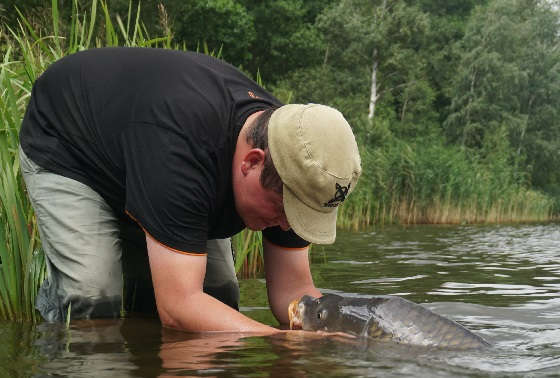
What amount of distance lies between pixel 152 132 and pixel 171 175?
0.23 meters

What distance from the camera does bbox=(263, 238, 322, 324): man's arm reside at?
13.2 feet

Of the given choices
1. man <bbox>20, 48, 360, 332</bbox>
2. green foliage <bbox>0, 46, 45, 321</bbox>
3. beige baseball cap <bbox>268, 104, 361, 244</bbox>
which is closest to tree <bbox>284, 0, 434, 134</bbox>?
green foliage <bbox>0, 46, 45, 321</bbox>

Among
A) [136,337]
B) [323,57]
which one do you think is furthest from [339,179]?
[323,57]

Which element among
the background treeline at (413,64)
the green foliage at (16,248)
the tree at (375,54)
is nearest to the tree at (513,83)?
the background treeline at (413,64)

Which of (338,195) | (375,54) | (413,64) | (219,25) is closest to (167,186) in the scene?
(338,195)

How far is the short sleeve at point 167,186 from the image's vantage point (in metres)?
3.16

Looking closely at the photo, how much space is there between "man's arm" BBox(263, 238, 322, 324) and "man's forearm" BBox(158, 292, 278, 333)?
2.13 feet

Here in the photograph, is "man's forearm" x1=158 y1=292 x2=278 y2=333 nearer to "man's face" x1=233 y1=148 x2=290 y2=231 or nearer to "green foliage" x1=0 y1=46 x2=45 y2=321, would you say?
"man's face" x1=233 y1=148 x2=290 y2=231

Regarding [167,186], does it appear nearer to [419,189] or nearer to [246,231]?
[246,231]

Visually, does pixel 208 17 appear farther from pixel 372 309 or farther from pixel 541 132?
pixel 372 309

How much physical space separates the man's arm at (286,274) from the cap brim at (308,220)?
0.60m

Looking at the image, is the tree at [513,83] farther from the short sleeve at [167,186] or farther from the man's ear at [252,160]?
the short sleeve at [167,186]

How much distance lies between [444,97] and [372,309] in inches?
1723

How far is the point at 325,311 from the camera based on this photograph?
360 centimetres
